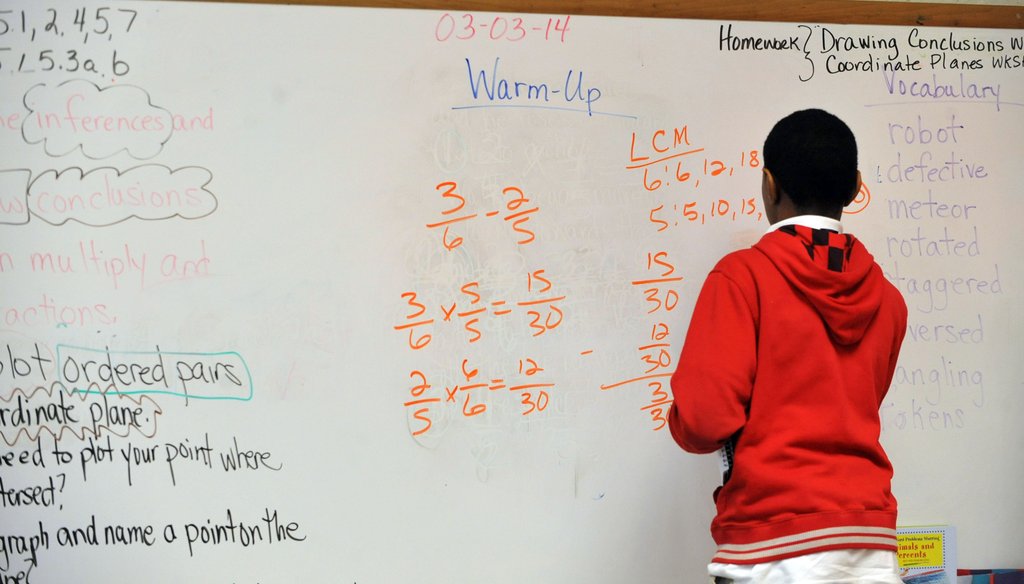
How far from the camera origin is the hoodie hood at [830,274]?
4.26ft

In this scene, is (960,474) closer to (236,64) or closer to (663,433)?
(663,433)

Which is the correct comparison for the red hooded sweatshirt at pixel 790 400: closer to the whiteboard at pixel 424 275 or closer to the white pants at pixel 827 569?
the white pants at pixel 827 569

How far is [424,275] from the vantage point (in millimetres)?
1741

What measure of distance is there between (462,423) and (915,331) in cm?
101

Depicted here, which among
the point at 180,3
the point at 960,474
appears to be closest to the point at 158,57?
the point at 180,3

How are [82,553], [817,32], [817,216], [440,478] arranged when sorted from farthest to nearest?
[817,32], [440,478], [82,553], [817,216]

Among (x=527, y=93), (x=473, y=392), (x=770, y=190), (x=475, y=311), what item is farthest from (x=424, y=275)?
(x=770, y=190)

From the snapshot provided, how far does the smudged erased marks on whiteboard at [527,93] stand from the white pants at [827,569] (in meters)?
0.94

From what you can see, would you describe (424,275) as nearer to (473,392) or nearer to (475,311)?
(475,311)

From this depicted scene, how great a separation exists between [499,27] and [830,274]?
852 mm

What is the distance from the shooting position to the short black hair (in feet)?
4.40

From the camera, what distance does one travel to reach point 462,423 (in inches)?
68.8

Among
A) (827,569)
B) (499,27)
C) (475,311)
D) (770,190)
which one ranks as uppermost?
(499,27)

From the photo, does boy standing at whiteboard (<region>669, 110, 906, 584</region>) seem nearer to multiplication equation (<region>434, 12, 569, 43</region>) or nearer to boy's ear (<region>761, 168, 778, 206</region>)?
boy's ear (<region>761, 168, 778, 206</region>)
